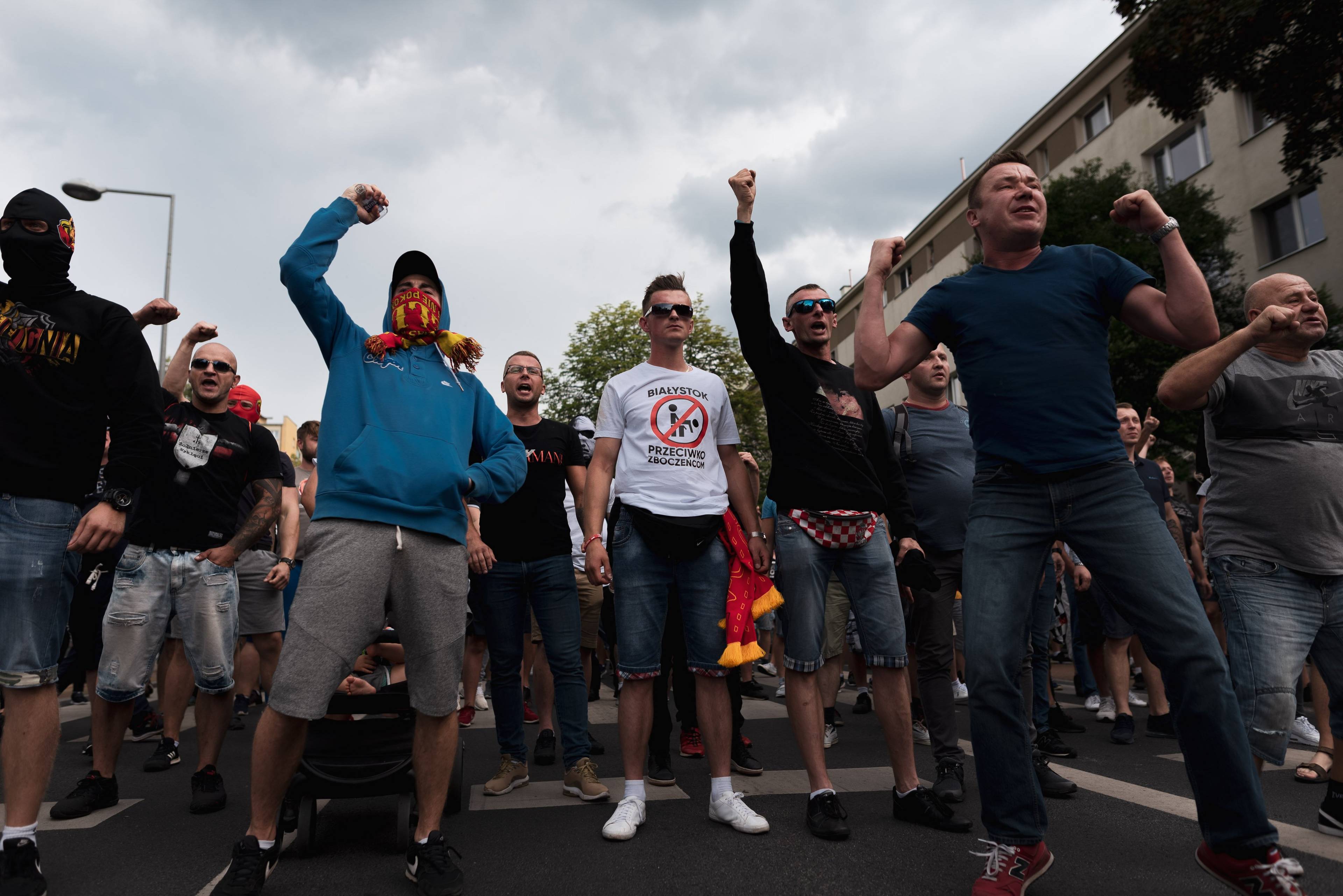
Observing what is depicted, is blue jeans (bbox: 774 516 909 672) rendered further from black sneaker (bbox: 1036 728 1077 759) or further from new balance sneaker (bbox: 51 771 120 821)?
new balance sneaker (bbox: 51 771 120 821)

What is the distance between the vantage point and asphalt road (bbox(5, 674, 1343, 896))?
286 cm

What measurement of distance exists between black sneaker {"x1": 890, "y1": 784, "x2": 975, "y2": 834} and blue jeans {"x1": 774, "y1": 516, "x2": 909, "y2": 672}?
530 mm

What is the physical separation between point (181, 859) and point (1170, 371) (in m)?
4.06

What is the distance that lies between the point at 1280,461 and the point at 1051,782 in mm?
Result: 1770

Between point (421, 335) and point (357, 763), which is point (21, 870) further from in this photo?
point (421, 335)

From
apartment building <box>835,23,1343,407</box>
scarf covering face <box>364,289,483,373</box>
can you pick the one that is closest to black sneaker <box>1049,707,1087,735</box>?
scarf covering face <box>364,289,483,373</box>

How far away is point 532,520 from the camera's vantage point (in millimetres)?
4660

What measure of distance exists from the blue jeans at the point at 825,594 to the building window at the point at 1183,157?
74.9 feet

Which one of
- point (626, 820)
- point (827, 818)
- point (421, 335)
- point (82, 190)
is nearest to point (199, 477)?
point (421, 335)

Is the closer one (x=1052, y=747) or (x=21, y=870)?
(x=21, y=870)

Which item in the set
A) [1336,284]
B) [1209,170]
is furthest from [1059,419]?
[1209,170]

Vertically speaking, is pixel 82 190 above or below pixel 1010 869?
above

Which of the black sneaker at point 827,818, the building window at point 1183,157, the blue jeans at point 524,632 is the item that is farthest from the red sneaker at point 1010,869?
the building window at point 1183,157

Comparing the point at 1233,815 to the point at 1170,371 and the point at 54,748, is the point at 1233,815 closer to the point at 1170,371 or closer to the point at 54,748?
the point at 1170,371
